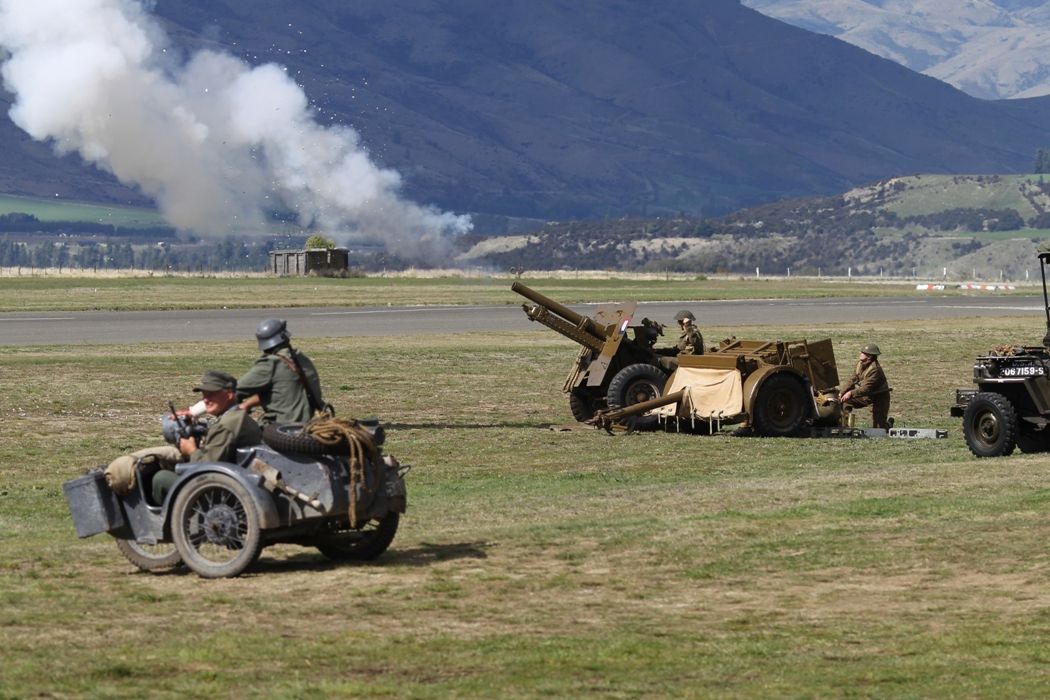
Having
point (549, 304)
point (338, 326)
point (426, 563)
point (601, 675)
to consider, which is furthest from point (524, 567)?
point (338, 326)

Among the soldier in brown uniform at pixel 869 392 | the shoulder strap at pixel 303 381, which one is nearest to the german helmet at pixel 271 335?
the shoulder strap at pixel 303 381

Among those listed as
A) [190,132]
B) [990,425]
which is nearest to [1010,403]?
[990,425]

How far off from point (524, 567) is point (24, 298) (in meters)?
74.7

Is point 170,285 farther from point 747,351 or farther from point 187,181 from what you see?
point 747,351

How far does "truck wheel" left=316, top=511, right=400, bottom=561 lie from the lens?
16156 millimetres

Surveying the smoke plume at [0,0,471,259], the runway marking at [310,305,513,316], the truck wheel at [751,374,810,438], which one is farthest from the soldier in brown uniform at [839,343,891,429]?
the smoke plume at [0,0,471,259]

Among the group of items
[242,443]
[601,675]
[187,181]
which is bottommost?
[601,675]

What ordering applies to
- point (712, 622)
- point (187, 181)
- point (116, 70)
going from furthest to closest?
point (187, 181) < point (116, 70) < point (712, 622)

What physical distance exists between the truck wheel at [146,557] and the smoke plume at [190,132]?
66.6 meters

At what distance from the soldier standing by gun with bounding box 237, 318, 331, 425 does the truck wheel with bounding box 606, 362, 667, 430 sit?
13789 millimetres

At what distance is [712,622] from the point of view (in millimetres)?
13758

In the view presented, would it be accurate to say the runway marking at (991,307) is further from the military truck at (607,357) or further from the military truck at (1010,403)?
the military truck at (1010,403)

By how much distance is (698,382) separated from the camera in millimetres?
28984

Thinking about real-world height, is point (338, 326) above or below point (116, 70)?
below
